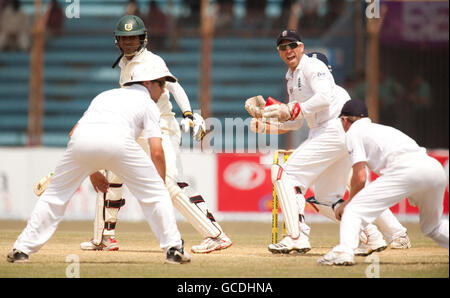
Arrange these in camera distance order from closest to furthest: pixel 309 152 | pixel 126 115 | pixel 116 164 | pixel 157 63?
pixel 116 164, pixel 126 115, pixel 157 63, pixel 309 152

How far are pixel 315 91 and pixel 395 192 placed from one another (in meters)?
1.71

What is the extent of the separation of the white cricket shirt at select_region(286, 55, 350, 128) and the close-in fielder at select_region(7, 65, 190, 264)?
6.36 feet

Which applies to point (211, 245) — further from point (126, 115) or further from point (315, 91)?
point (126, 115)

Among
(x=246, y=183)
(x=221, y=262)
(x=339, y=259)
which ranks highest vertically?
(x=339, y=259)

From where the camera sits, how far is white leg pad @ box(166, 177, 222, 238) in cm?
822

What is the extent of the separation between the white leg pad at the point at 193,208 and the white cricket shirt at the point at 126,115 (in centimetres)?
129

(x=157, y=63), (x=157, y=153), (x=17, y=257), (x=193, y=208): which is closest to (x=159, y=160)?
(x=157, y=153)

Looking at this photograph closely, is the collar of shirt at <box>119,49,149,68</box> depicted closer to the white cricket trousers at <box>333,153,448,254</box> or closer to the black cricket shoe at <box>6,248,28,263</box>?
the black cricket shoe at <box>6,248,28,263</box>

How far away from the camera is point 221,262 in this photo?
7535 millimetres

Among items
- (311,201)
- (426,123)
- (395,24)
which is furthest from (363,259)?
(395,24)

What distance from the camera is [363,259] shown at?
25.6 feet

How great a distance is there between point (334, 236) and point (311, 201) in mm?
2610
